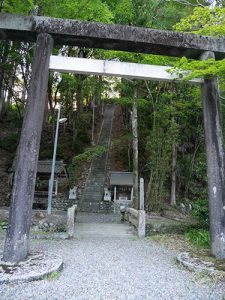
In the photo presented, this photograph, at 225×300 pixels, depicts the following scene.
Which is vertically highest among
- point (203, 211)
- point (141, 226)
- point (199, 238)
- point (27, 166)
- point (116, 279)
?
point (27, 166)

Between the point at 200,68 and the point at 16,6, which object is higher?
the point at 16,6

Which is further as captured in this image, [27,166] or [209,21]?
[209,21]

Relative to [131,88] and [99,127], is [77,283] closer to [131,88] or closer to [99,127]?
[131,88]

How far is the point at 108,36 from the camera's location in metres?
4.94

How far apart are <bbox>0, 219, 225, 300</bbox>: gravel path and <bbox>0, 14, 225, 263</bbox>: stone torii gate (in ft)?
2.77

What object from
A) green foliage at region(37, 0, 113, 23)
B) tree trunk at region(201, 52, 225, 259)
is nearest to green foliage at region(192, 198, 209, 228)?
tree trunk at region(201, 52, 225, 259)

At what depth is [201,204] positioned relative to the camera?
25.2ft

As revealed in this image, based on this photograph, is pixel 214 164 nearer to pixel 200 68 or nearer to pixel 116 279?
pixel 200 68

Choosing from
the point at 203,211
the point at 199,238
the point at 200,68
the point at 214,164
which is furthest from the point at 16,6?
the point at 199,238

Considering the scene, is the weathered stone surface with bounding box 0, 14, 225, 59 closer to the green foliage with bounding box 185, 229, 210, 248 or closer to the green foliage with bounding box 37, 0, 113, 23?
the green foliage with bounding box 37, 0, 113, 23

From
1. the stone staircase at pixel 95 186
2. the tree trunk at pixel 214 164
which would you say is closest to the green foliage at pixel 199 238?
the tree trunk at pixel 214 164

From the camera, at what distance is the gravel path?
134 inches

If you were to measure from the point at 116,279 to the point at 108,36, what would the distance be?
4.15 m

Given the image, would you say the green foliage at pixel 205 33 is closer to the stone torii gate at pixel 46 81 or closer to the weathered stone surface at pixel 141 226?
the stone torii gate at pixel 46 81
